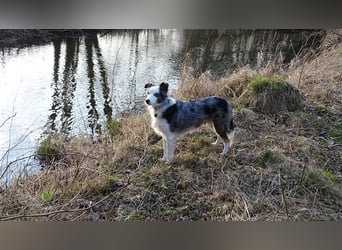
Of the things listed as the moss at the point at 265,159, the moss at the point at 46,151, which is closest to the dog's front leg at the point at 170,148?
the moss at the point at 265,159

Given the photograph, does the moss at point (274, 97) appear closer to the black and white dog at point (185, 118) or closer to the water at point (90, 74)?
the water at point (90, 74)

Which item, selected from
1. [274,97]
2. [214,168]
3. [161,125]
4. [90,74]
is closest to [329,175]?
[214,168]

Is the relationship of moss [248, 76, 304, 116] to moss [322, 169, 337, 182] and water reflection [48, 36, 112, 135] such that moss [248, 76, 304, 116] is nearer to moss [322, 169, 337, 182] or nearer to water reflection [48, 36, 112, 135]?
moss [322, 169, 337, 182]

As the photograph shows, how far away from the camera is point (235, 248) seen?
44.1 inches

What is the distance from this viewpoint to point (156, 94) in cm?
161

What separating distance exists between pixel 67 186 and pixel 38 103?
1.68ft

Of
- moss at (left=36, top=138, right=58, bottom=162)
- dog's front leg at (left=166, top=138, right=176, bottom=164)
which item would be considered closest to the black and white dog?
dog's front leg at (left=166, top=138, right=176, bottom=164)

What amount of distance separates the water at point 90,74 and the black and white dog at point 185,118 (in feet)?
0.70

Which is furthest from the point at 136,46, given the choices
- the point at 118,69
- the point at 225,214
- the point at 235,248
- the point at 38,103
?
the point at 235,248

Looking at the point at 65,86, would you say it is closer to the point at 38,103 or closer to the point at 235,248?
the point at 38,103

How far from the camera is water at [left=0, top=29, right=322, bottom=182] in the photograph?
168 cm

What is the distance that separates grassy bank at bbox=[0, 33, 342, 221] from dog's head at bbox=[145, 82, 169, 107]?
0.32m

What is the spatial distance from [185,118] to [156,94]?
0.80ft

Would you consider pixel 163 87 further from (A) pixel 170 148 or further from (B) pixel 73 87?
(B) pixel 73 87
